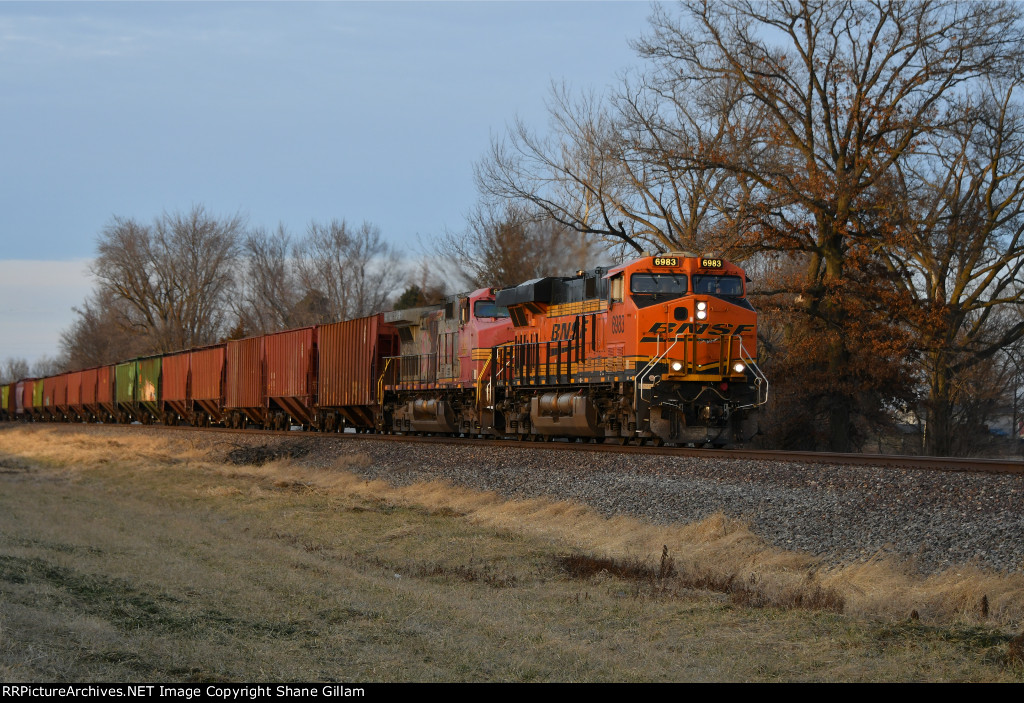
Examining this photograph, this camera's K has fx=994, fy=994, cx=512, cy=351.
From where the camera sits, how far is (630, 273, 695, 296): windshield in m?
18.2

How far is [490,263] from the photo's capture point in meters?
47.3

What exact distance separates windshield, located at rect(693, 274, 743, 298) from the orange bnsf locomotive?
2 centimetres

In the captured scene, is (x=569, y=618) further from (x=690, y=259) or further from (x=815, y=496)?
(x=690, y=259)

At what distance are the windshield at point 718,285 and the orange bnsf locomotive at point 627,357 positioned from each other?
2 centimetres

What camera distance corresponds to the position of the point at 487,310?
23688 mm

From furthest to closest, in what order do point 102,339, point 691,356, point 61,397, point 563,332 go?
point 102,339, point 61,397, point 563,332, point 691,356

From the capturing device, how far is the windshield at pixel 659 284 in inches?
717

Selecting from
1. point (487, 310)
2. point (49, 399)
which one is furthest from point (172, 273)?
point (487, 310)

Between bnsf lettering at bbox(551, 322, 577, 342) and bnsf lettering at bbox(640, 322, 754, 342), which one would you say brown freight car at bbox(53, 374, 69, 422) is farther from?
bnsf lettering at bbox(640, 322, 754, 342)

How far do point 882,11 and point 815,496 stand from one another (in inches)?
810

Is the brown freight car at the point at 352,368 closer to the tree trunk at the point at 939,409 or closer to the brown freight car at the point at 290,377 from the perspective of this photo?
the brown freight car at the point at 290,377

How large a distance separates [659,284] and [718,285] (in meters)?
1.22

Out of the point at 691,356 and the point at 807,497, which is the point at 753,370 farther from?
the point at 807,497

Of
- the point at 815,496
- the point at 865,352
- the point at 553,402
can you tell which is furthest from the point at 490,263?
the point at 815,496
